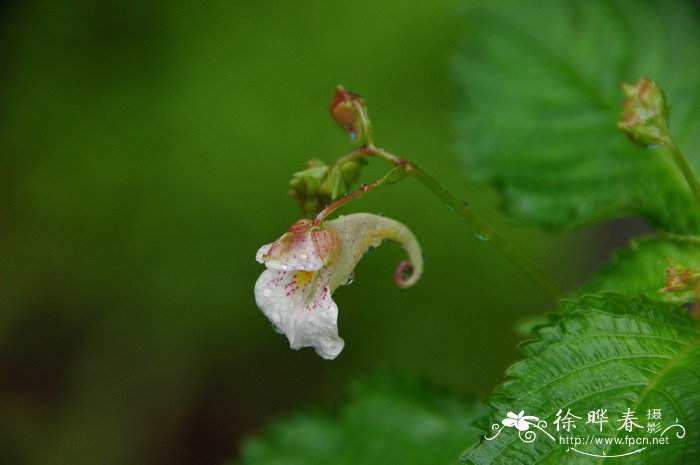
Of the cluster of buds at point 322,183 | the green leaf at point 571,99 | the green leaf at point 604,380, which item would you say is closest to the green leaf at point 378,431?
the green leaf at point 571,99

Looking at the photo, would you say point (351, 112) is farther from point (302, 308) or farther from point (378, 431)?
point (378, 431)

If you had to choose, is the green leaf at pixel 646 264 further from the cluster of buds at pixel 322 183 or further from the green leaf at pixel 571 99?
the cluster of buds at pixel 322 183

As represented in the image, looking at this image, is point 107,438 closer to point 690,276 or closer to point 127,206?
point 127,206

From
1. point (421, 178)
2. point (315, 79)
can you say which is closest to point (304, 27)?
point (315, 79)

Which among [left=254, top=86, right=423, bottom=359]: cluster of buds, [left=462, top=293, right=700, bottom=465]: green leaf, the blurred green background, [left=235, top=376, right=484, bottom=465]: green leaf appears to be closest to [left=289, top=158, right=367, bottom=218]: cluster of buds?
[left=254, top=86, right=423, bottom=359]: cluster of buds

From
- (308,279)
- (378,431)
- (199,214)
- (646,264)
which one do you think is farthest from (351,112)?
(199,214)
